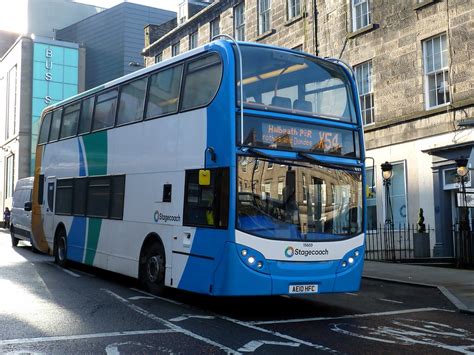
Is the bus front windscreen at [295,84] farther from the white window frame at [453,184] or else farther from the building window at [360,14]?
the building window at [360,14]

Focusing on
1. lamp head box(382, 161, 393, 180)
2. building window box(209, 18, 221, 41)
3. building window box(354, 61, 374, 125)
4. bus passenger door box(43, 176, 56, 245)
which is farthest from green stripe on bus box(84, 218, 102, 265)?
building window box(209, 18, 221, 41)

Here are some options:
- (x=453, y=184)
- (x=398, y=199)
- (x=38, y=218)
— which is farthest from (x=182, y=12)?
(x=453, y=184)

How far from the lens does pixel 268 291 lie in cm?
778

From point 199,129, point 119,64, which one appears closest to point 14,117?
point 119,64

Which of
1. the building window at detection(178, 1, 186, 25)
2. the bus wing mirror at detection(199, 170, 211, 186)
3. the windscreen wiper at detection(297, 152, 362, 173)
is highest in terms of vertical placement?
the building window at detection(178, 1, 186, 25)

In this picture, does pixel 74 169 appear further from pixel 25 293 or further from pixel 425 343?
pixel 425 343

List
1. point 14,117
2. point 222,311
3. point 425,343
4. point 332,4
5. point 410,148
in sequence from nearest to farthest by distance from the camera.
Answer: point 425,343 → point 222,311 → point 410,148 → point 332,4 → point 14,117

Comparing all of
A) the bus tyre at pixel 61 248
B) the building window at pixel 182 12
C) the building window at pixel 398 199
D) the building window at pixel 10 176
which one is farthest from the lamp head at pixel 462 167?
the building window at pixel 10 176

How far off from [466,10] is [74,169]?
12.4m

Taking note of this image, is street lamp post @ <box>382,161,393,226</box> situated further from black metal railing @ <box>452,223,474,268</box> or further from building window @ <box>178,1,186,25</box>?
building window @ <box>178,1,186,25</box>

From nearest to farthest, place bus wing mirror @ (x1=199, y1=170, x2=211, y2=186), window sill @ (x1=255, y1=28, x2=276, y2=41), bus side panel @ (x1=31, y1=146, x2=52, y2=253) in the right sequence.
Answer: bus wing mirror @ (x1=199, y1=170, x2=211, y2=186) → bus side panel @ (x1=31, y1=146, x2=52, y2=253) → window sill @ (x1=255, y1=28, x2=276, y2=41)

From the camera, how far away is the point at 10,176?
64.3 m

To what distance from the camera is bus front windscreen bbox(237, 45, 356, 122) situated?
8.23 meters

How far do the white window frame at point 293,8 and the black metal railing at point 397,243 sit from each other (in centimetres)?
1001
